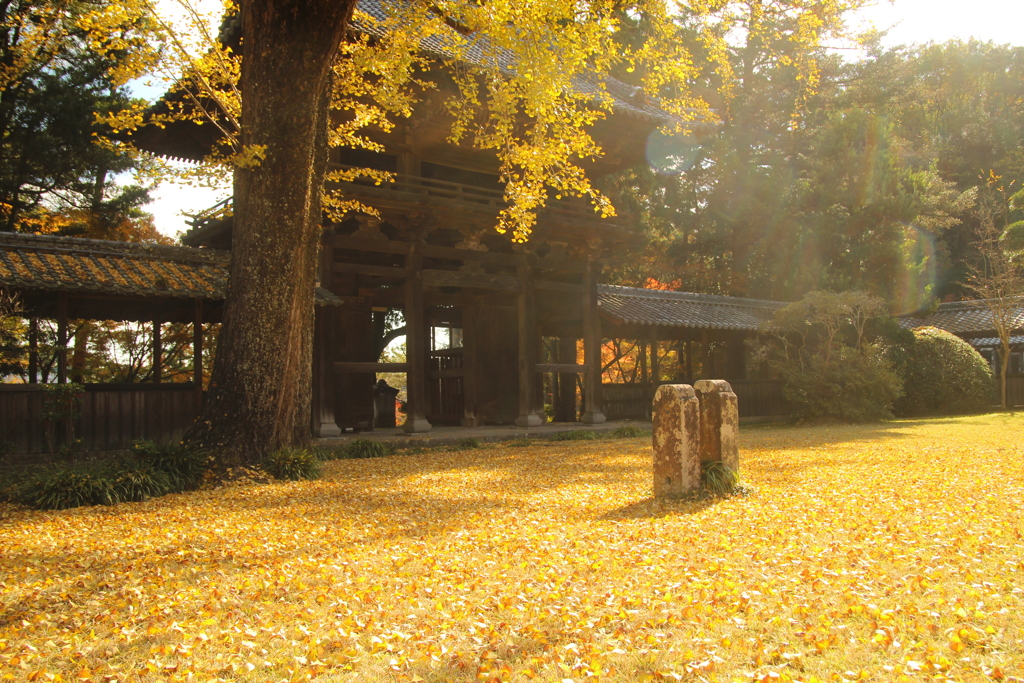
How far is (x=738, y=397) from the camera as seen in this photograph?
1819 cm

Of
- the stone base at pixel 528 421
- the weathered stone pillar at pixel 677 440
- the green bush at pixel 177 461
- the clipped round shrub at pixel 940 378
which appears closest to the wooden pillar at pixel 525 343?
the stone base at pixel 528 421

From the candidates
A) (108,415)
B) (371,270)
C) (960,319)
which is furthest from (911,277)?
(108,415)

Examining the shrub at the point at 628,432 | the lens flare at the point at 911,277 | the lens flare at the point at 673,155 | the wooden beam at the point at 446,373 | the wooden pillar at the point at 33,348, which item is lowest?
the shrub at the point at 628,432

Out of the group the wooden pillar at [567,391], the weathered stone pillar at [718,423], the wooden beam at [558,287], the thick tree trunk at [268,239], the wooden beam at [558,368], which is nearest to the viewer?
the weathered stone pillar at [718,423]

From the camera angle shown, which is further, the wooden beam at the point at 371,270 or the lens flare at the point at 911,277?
the lens flare at the point at 911,277

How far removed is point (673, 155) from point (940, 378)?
11466 mm

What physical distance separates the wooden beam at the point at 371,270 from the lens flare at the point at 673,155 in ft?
47.0

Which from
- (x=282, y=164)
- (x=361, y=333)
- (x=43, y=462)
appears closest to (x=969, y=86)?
(x=361, y=333)

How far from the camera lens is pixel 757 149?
1068 inches

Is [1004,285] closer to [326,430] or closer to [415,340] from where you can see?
[415,340]

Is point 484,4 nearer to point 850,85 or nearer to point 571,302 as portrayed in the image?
point 571,302

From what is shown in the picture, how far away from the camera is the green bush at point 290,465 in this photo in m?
7.81

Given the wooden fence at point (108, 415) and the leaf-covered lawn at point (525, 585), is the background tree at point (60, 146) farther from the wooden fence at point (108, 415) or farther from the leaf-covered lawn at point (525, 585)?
the leaf-covered lawn at point (525, 585)

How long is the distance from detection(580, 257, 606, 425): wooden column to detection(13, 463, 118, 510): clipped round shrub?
9.58 metres
